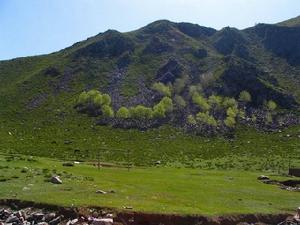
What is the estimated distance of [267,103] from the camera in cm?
16075

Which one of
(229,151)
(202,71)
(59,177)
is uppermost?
(202,71)

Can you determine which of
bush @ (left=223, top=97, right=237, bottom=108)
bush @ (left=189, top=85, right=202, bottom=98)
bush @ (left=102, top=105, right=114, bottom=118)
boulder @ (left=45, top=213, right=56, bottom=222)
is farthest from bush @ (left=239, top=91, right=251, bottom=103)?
boulder @ (left=45, top=213, right=56, bottom=222)

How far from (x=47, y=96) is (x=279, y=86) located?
7716 cm

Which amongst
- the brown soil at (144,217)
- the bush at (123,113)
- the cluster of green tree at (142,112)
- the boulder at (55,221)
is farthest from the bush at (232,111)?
the boulder at (55,221)

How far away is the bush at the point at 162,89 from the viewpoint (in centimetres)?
16662

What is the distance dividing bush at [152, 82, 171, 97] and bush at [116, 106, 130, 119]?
21.4 m

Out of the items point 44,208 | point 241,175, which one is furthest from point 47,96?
point 44,208

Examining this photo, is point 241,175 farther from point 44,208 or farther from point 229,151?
point 229,151

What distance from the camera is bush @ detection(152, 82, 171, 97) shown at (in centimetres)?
16662

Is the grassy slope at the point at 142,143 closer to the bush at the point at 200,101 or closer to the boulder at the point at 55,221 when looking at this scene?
the bush at the point at 200,101

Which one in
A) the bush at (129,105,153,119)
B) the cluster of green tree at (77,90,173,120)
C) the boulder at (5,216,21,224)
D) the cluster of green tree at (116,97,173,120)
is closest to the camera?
the boulder at (5,216,21,224)

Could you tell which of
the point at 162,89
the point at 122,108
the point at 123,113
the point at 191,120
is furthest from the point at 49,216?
the point at 162,89

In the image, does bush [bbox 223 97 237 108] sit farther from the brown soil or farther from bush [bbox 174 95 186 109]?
the brown soil

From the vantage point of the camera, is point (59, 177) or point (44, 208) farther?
point (59, 177)
